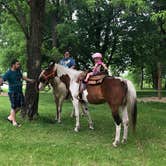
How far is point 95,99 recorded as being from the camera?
10.4m

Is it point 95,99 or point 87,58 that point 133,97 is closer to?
point 95,99

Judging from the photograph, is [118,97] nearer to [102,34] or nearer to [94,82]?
[94,82]

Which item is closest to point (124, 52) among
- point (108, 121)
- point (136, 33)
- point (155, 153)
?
point (136, 33)

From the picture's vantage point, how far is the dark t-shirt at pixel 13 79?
37.7 ft

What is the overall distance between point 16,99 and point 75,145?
3.18 meters

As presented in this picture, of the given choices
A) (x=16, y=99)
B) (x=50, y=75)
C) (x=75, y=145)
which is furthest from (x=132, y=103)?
(x=16, y=99)

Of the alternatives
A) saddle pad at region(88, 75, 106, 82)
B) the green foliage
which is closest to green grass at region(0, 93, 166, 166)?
saddle pad at region(88, 75, 106, 82)

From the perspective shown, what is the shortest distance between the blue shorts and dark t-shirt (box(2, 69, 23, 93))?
0.37 ft

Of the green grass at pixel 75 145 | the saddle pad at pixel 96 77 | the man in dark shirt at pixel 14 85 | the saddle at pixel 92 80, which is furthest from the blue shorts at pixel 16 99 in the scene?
the saddle pad at pixel 96 77

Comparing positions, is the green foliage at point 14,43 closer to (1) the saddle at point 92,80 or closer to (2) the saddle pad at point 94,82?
(1) the saddle at point 92,80

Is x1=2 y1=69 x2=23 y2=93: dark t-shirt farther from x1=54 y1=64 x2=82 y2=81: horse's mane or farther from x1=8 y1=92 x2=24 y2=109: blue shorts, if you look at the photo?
x1=54 y1=64 x2=82 y2=81: horse's mane

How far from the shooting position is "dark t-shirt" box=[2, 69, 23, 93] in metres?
11.5

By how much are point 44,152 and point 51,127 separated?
3255mm

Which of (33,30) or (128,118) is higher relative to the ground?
(33,30)
